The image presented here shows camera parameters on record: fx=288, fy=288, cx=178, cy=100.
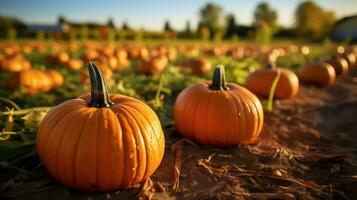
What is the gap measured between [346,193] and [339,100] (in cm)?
444

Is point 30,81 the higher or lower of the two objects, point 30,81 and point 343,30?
the lower

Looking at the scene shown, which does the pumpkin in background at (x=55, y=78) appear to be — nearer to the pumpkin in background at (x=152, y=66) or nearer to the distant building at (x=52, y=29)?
the pumpkin in background at (x=152, y=66)

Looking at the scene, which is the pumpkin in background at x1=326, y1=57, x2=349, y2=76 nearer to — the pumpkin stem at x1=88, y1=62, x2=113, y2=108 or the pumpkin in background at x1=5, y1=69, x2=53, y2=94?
the pumpkin in background at x1=5, y1=69, x2=53, y2=94

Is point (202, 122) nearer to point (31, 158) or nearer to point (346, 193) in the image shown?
point (346, 193)

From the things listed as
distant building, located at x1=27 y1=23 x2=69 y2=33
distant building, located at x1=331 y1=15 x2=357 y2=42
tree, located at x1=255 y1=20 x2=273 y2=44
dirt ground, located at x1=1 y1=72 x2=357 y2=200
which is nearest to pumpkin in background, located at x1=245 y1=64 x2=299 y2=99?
dirt ground, located at x1=1 y1=72 x2=357 y2=200

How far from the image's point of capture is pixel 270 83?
522cm

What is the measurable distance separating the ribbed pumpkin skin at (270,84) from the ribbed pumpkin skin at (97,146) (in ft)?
11.5

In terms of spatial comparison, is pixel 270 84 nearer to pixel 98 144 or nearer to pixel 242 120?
pixel 242 120

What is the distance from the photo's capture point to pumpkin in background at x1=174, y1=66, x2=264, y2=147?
2998mm

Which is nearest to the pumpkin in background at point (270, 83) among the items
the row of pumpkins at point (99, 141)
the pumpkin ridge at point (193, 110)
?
the pumpkin ridge at point (193, 110)

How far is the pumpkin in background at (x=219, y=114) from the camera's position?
300 cm

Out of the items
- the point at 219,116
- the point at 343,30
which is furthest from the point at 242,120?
the point at 343,30

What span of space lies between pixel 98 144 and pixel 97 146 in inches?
0.6

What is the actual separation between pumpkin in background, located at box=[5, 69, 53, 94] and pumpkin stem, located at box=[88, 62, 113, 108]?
3.73m
